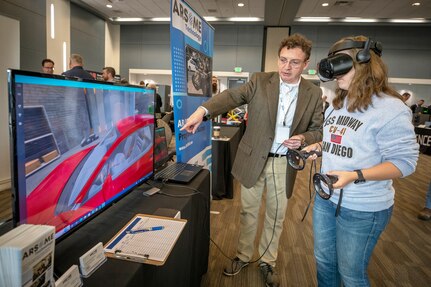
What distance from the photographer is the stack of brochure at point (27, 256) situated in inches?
18.0

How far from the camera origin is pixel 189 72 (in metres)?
2.01

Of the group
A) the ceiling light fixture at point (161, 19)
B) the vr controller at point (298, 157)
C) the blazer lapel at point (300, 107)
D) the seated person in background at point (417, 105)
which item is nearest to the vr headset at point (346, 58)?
the vr controller at point (298, 157)

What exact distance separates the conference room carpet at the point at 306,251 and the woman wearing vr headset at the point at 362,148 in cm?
90

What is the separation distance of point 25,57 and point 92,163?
551 centimetres

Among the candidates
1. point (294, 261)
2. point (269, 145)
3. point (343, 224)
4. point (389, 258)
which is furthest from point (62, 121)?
point (389, 258)

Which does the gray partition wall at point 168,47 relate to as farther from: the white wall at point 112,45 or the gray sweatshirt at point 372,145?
the gray sweatshirt at point 372,145

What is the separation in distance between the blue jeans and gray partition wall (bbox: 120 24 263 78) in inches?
336

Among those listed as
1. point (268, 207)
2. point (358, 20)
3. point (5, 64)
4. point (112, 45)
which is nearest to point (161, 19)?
point (112, 45)

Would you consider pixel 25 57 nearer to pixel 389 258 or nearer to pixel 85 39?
pixel 85 39

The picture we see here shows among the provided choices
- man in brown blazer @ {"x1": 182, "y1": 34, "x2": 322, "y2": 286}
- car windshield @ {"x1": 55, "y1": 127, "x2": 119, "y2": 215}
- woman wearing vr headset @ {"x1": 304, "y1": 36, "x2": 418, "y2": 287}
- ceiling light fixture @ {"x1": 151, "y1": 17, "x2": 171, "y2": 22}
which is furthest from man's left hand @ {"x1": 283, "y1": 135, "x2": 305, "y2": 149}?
ceiling light fixture @ {"x1": 151, "y1": 17, "x2": 171, "y2": 22}

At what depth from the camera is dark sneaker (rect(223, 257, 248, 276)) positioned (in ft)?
→ 6.45

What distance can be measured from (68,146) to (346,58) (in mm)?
1023

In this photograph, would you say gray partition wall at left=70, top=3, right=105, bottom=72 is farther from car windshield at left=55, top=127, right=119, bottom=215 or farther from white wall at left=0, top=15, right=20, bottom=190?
car windshield at left=55, top=127, right=119, bottom=215

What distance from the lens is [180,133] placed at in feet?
6.09
